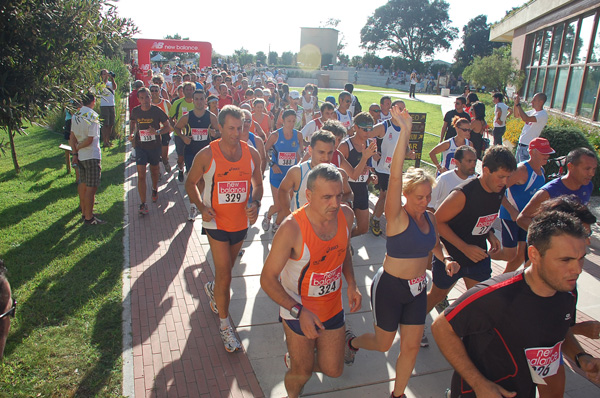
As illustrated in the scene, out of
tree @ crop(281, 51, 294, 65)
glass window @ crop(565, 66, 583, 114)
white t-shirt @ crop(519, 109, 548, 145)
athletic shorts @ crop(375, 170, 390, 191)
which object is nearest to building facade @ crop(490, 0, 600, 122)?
glass window @ crop(565, 66, 583, 114)

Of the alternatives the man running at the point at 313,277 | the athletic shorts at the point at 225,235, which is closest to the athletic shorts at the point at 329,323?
the man running at the point at 313,277

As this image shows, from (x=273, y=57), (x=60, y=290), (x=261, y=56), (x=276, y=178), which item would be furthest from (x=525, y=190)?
(x=273, y=57)

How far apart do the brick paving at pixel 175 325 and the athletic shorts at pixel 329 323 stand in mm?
940

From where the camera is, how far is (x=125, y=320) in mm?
4715

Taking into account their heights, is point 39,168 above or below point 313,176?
below

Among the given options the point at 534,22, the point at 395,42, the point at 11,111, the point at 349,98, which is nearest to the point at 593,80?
the point at 534,22

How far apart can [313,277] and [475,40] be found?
8347 cm

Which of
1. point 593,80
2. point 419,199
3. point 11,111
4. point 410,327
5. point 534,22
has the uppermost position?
point 534,22

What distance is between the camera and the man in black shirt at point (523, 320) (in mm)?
2268

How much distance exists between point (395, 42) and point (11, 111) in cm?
8966

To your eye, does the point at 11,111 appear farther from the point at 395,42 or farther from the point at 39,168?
the point at 395,42

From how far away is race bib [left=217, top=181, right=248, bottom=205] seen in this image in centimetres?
451

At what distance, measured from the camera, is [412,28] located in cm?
8400

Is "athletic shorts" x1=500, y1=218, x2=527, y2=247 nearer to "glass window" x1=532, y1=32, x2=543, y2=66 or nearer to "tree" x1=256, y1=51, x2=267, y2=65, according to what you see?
"glass window" x1=532, y1=32, x2=543, y2=66
